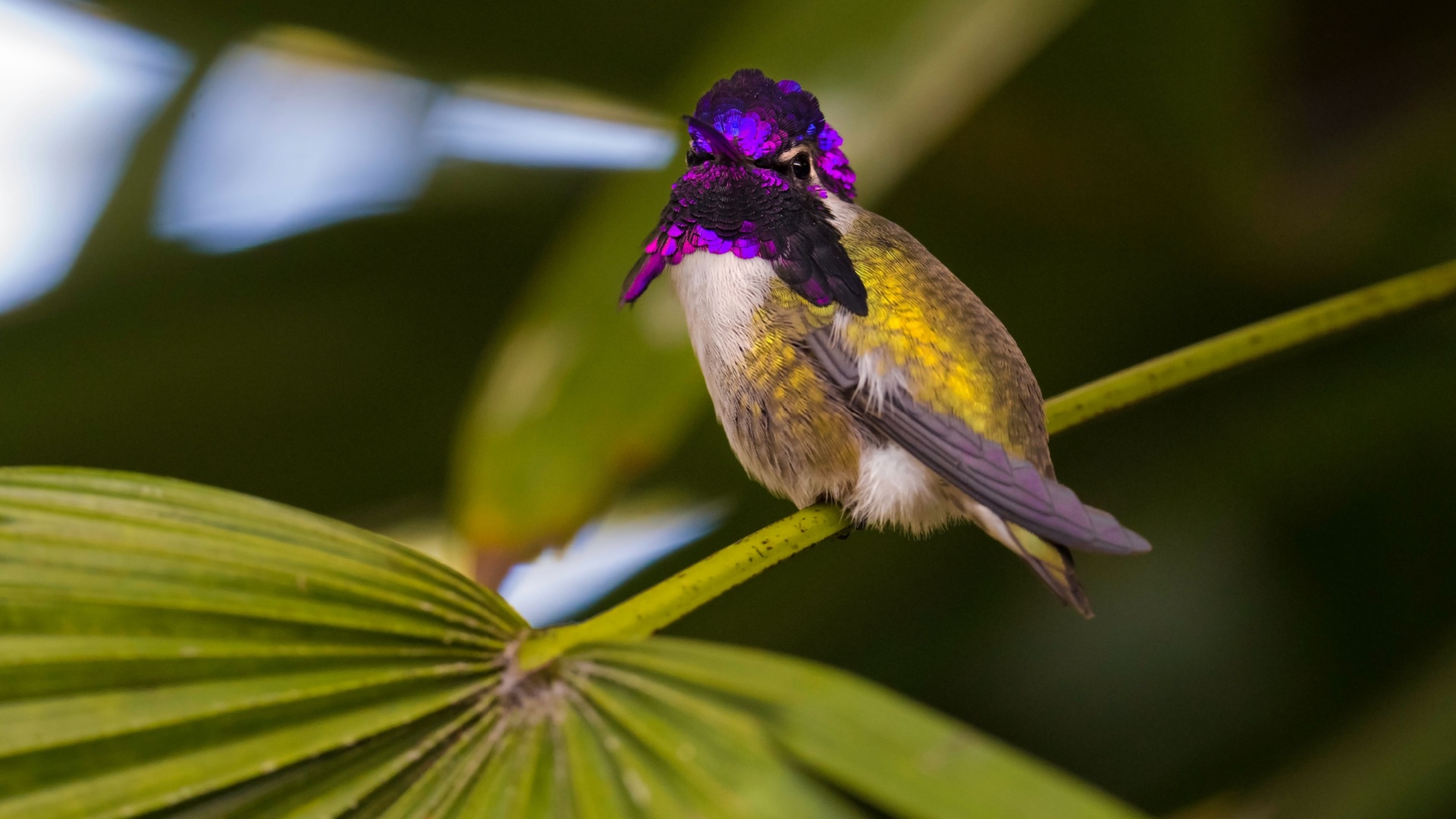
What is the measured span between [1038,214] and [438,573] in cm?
71

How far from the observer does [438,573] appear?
1.47 ft

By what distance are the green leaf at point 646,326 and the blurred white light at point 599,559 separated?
30mm

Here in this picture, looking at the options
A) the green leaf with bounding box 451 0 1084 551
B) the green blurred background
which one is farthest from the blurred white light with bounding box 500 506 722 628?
the green blurred background

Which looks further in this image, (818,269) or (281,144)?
(281,144)

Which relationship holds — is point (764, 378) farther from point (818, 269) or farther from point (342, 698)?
point (342, 698)

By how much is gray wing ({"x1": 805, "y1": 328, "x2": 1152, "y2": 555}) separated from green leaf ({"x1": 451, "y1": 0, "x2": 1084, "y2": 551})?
0.16m

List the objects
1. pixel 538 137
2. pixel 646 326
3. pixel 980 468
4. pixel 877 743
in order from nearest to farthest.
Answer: pixel 877 743
pixel 980 468
pixel 646 326
pixel 538 137

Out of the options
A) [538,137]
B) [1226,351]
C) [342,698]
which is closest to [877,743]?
[342,698]

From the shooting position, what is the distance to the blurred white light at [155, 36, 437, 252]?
102cm

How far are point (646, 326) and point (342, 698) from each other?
0.35m

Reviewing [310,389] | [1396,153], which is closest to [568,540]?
[310,389]

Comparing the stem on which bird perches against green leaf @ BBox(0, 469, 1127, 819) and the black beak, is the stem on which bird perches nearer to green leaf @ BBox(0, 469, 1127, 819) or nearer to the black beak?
green leaf @ BBox(0, 469, 1127, 819)

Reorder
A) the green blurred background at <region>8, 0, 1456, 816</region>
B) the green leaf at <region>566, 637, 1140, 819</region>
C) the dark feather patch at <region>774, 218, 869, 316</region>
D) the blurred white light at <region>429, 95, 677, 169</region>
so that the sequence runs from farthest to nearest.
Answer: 1. the green blurred background at <region>8, 0, 1456, 816</region>
2. the blurred white light at <region>429, 95, 677, 169</region>
3. the dark feather patch at <region>774, 218, 869, 316</region>
4. the green leaf at <region>566, 637, 1140, 819</region>

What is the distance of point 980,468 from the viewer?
0.49 m
